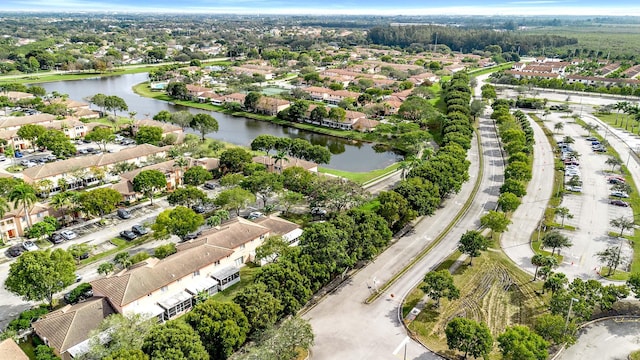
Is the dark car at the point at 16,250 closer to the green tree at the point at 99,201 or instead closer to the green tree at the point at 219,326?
the green tree at the point at 99,201

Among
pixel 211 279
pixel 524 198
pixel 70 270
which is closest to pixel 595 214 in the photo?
pixel 524 198

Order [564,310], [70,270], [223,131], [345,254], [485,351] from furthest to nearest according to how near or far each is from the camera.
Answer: [223,131] < [345,254] < [70,270] < [564,310] < [485,351]

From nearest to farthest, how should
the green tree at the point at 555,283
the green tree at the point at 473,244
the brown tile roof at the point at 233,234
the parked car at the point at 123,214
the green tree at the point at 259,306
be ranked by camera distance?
the green tree at the point at 259,306
the green tree at the point at 555,283
the brown tile roof at the point at 233,234
the green tree at the point at 473,244
the parked car at the point at 123,214

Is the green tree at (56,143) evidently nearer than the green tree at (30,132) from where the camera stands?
Yes

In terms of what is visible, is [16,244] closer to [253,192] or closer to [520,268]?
[253,192]

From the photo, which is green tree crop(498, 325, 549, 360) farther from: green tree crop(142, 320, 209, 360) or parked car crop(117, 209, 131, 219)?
parked car crop(117, 209, 131, 219)

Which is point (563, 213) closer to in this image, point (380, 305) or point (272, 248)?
point (380, 305)

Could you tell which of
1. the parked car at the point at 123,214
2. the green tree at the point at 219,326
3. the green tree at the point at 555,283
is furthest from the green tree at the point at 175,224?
the green tree at the point at 555,283
